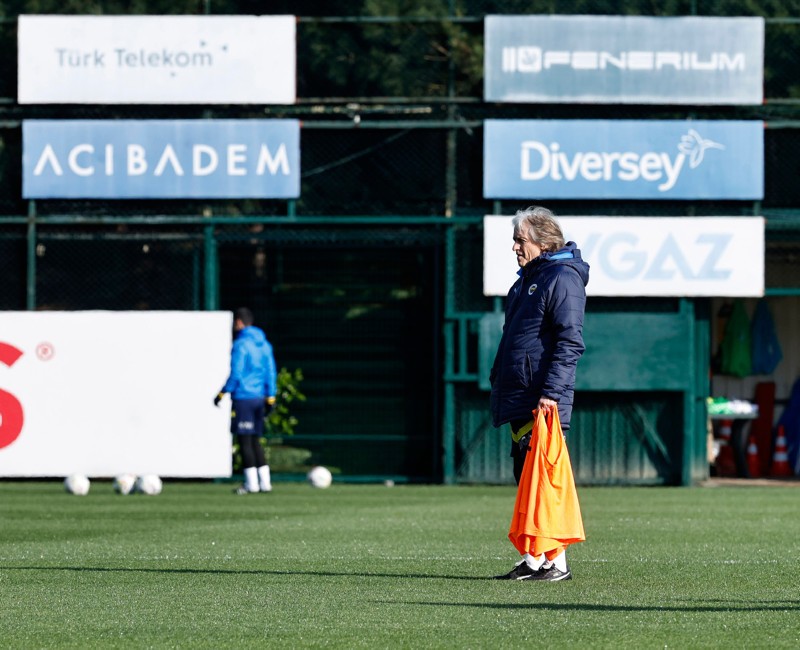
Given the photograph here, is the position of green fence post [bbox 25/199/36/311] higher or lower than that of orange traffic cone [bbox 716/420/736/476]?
higher

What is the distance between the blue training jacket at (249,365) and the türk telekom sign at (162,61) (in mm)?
3367

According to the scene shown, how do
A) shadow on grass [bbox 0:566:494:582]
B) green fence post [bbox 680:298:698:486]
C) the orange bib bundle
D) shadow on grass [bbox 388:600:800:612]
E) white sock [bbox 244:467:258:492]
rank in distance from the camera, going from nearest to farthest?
shadow on grass [bbox 388:600:800:612] → the orange bib bundle → shadow on grass [bbox 0:566:494:582] → white sock [bbox 244:467:258:492] → green fence post [bbox 680:298:698:486]

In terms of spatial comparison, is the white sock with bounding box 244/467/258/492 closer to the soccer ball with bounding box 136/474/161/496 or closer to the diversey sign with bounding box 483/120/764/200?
the soccer ball with bounding box 136/474/161/496

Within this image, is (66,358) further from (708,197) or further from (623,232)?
(708,197)

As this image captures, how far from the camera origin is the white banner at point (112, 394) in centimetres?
1727

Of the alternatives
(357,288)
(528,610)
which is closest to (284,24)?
(357,288)

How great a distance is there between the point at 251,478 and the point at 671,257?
557 centimetres

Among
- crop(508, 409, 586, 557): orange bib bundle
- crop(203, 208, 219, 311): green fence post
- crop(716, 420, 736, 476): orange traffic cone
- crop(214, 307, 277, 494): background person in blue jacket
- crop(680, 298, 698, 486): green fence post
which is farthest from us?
crop(716, 420, 736, 476): orange traffic cone

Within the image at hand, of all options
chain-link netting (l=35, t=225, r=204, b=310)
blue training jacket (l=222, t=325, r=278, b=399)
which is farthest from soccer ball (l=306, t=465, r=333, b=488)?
chain-link netting (l=35, t=225, r=204, b=310)

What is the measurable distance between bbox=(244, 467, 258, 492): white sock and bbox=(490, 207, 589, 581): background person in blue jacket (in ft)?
27.3

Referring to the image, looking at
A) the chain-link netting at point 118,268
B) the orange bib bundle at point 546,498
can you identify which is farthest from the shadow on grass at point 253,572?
the chain-link netting at point 118,268

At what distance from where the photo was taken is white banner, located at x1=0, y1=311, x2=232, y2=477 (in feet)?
56.6

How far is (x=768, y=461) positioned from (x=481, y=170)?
20.8ft

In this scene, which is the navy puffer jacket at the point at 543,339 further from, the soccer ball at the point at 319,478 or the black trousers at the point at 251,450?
the soccer ball at the point at 319,478
